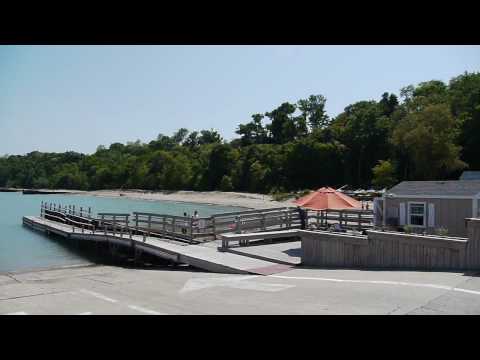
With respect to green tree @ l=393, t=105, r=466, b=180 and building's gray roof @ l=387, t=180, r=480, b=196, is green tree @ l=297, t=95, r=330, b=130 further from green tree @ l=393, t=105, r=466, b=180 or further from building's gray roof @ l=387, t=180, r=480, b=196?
building's gray roof @ l=387, t=180, r=480, b=196

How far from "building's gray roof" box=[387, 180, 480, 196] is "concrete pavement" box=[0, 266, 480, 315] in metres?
5.19

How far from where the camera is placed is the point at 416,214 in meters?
15.4

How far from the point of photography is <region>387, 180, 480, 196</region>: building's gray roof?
14.5m

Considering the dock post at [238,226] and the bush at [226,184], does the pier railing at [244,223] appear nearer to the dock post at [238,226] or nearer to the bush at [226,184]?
the dock post at [238,226]

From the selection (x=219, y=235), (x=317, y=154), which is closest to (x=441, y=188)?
(x=219, y=235)

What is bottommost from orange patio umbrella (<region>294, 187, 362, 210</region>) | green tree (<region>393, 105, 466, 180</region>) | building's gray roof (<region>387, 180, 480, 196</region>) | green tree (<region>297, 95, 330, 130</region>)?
orange patio umbrella (<region>294, 187, 362, 210</region>)

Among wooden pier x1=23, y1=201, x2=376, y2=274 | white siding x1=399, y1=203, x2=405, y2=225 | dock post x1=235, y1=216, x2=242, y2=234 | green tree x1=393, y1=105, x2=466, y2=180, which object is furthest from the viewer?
green tree x1=393, y1=105, x2=466, y2=180

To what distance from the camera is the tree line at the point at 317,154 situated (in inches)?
1940

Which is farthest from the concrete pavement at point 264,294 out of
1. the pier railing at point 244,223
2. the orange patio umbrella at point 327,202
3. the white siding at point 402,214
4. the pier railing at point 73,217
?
the pier railing at point 73,217

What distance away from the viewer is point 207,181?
4023 inches

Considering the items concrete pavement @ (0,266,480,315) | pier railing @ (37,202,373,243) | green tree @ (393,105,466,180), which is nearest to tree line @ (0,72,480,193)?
green tree @ (393,105,466,180)
